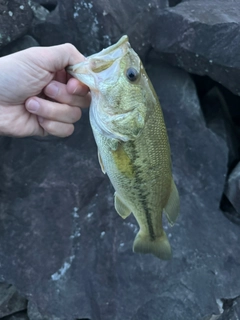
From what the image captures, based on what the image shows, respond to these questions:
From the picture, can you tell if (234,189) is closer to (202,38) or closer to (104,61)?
(202,38)

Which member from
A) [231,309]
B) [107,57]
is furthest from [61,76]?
[231,309]

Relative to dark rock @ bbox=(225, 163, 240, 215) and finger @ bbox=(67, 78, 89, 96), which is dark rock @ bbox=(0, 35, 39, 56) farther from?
dark rock @ bbox=(225, 163, 240, 215)

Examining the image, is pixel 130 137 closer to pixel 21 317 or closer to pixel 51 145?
pixel 51 145

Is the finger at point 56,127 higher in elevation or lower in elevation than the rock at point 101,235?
higher

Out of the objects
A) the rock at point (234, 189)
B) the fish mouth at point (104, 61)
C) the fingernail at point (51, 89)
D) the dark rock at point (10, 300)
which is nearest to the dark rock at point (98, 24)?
the fingernail at point (51, 89)

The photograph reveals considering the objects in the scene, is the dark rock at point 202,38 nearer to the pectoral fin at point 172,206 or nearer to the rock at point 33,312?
the pectoral fin at point 172,206

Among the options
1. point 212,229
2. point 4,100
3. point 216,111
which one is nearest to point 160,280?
point 212,229

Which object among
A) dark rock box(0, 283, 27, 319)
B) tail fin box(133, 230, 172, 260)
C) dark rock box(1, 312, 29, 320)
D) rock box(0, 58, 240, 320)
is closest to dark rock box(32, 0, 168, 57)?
rock box(0, 58, 240, 320)
